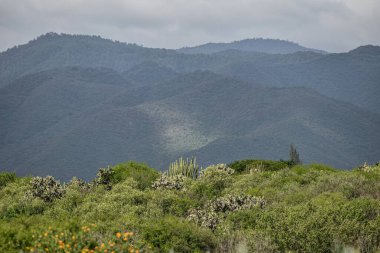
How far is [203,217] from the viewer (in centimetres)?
1670

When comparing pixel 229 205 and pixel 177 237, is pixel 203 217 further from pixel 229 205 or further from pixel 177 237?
pixel 177 237

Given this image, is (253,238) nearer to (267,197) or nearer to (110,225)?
(110,225)

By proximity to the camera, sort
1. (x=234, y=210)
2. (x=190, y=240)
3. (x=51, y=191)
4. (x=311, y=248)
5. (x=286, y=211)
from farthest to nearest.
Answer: (x=51, y=191) < (x=234, y=210) < (x=286, y=211) < (x=190, y=240) < (x=311, y=248)

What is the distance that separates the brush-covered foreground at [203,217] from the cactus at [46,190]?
0.04m

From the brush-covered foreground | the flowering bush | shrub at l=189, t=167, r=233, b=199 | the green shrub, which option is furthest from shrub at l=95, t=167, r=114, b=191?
the flowering bush

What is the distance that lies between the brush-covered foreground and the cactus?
0.14 feet

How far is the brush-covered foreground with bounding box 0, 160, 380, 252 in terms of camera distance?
11.2 metres

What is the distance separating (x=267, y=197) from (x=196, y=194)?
15.7ft

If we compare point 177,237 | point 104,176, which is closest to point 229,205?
point 177,237

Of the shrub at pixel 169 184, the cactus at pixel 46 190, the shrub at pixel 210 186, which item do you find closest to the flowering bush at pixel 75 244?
the cactus at pixel 46 190

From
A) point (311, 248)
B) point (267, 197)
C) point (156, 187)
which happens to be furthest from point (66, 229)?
point (156, 187)

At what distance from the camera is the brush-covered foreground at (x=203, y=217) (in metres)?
11.2

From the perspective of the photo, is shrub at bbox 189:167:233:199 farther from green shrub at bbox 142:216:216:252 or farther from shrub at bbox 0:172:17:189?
shrub at bbox 0:172:17:189

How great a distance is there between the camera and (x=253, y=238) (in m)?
13.5
